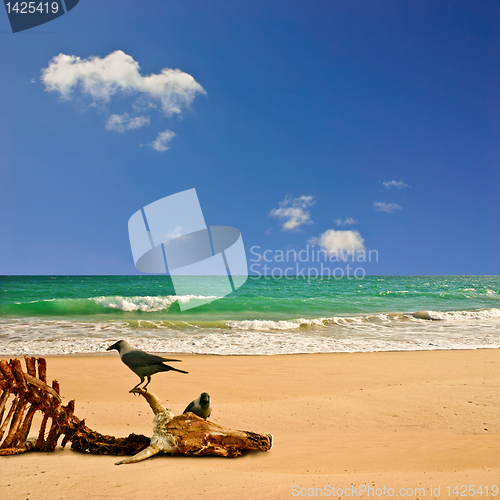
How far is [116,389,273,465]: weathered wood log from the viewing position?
3.21 metres

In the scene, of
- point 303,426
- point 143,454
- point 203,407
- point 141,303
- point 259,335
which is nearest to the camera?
point 143,454

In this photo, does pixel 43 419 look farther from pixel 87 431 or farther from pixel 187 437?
pixel 187 437

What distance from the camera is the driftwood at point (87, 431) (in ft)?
10.3

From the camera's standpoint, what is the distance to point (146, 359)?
10.2ft

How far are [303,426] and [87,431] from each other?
2712 millimetres

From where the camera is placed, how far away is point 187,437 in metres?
3.22

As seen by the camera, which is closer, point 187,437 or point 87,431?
point 187,437

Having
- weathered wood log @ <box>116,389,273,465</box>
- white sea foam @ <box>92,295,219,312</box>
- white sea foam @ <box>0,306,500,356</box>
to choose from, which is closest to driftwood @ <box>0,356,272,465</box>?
weathered wood log @ <box>116,389,273,465</box>

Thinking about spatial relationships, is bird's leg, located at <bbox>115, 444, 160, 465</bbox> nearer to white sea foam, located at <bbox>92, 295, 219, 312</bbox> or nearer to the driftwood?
the driftwood

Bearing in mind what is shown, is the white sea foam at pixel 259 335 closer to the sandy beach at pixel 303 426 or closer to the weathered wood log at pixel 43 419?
the sandy beach at pixel 303 426

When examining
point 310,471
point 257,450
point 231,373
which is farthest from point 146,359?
point 231,373

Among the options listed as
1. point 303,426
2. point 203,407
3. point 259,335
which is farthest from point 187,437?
point 259,335

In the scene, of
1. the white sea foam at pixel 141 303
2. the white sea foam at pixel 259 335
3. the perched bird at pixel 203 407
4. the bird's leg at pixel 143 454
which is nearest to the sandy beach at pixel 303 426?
the bird's leg at pixel 143 454

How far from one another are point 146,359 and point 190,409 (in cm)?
77
